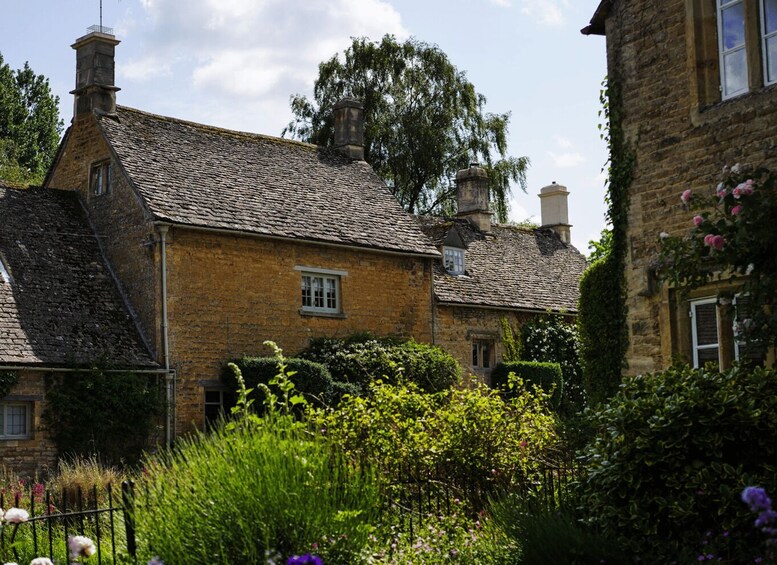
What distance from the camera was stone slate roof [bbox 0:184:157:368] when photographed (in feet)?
70.8

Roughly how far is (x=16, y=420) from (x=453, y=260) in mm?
14243

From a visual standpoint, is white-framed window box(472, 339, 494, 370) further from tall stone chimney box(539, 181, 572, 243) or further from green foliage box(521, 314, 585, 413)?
tall stone chimney box(539, 181, 572, 243)

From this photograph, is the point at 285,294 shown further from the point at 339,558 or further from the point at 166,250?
the point at 339,558

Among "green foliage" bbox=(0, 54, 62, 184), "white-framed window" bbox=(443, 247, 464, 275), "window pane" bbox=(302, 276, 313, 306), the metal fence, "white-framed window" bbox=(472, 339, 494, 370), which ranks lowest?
the metal fence

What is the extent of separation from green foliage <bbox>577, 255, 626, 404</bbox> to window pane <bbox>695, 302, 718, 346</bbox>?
1172mm

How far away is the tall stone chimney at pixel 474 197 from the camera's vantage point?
3512 centimetres

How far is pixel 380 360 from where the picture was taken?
25.5 meters

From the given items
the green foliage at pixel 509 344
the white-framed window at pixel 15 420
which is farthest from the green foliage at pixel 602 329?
the green foliage at pixel 509 344

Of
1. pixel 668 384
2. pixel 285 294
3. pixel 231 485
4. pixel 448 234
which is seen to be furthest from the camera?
pixel 448 234

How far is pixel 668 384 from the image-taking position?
9758mm

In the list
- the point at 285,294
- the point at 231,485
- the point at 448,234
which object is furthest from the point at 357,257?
the point at 231,485

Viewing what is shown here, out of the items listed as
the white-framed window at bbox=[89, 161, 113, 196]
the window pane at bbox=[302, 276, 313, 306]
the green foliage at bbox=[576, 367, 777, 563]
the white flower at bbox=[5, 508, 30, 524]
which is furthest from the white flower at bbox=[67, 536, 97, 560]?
the white-framed window at bbox=[89, 161, 113, 196]

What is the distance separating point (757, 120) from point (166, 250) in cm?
1467

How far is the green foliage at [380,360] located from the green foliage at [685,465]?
15.3 meters
